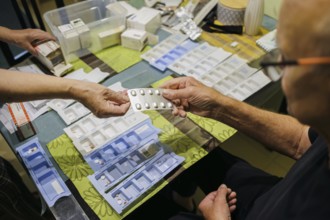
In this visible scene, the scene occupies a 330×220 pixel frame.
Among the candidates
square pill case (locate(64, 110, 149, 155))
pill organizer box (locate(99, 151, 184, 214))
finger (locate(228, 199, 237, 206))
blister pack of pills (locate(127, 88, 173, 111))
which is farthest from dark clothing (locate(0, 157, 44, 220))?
finger (locate(228, 199, 237, 206))

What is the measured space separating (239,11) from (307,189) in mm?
896

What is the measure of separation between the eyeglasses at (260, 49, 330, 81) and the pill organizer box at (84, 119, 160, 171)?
488 millimetres

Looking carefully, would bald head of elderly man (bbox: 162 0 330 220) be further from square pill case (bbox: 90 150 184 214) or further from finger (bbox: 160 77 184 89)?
square pill case (bbox: 90 150 184 214)

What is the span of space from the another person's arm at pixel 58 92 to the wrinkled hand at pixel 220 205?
40 centimetres

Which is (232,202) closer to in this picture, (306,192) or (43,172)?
(306,192)

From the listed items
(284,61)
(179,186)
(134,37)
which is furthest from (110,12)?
(284,61)

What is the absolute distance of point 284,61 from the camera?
1.70 ft

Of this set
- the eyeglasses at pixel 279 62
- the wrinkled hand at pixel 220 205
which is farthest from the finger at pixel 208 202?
the eyeglasses at pixel 279 62

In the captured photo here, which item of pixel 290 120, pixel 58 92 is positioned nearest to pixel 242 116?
pixel 290 120

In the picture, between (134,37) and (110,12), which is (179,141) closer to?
(134,37)

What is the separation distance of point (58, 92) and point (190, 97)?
Answer: 0.41 meters

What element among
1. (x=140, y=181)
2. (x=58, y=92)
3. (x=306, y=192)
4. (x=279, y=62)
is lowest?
(x=140, y=181)

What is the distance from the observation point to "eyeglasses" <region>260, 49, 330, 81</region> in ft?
1.55

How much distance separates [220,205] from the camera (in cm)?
92
